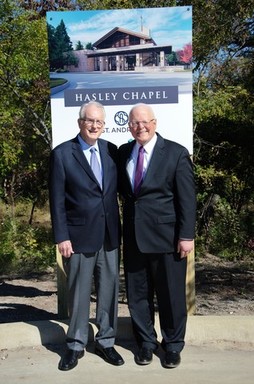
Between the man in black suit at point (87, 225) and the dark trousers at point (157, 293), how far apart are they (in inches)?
5.7

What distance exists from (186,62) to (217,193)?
6.27 m

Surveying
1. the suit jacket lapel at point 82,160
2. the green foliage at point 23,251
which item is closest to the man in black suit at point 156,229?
the suit jacket lapel at point 82,160

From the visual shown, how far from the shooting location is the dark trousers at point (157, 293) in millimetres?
3971

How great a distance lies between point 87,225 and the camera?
3900 millimetres

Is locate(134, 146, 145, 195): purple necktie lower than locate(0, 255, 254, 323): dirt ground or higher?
higher

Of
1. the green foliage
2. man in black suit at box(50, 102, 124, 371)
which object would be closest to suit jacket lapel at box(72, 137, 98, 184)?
man in black suit at box(50, 102, 124, 371)

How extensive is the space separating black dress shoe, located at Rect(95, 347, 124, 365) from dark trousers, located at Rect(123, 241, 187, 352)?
0.21 m

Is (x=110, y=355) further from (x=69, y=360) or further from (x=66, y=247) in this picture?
(x=66, y=247)

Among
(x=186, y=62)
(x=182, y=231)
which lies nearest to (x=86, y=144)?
(x=182, y=231)

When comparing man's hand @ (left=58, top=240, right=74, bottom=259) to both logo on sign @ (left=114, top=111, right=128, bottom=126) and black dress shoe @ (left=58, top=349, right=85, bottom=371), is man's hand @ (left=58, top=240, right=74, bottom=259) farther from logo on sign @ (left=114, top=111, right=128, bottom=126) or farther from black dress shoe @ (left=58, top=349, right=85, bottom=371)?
logo on sign @ (left=114, top=111, right=128, bottom=126)

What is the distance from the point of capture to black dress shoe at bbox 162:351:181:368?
153 inches

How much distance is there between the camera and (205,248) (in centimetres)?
983

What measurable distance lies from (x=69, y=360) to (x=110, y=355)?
303 millimetres

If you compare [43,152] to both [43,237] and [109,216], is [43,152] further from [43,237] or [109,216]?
[109,216]
